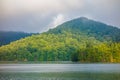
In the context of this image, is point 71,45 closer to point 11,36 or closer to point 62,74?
point 11,36

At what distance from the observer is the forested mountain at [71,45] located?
1797 inches

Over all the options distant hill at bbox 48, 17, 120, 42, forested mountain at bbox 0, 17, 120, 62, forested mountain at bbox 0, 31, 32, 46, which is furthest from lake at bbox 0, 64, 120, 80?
distant hill at bbox 48, 17, 120, 42

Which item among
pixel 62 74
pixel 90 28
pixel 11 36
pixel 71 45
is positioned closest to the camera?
pixel 62 74

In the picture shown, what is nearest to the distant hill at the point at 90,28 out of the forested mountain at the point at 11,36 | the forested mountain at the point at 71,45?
the forested mountain at the point at 71,45

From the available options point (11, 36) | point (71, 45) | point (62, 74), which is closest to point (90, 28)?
point (11, 36)

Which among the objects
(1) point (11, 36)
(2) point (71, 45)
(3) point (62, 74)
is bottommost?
(3) point (62, 74)

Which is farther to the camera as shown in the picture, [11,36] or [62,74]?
[11,36]

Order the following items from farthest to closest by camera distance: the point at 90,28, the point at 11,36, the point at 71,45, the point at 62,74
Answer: the point at 90,28
the point at 11,36
the point at 71,45
the point at 62,74

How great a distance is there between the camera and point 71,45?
185 feet

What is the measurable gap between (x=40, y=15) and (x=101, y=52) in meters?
12.2

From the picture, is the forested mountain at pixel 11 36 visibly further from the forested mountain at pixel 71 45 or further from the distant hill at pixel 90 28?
the distant hill at pixel 90 28

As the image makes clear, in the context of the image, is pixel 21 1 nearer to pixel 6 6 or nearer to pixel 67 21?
pixel 6 6

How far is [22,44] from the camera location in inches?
2312

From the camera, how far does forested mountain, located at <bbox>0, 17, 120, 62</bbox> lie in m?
45.7
